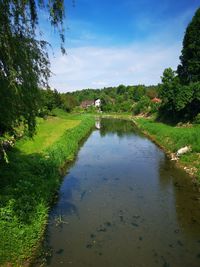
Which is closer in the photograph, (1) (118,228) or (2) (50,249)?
(2) (50,249)

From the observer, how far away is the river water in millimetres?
11180

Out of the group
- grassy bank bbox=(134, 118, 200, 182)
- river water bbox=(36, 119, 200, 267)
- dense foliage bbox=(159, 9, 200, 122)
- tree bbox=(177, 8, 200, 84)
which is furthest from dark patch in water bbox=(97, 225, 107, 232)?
tree bbox=(177, 8, 200, 84)

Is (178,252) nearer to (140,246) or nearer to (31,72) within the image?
(140,246)

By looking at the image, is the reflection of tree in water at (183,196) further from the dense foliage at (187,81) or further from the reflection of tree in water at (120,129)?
the reflection of tree in water at (120,129)

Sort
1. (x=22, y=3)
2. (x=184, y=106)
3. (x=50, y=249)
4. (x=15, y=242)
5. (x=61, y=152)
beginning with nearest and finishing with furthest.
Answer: (x=22, y=3) < (x=15, y=242) < (x=50, y=249) < (x=61, y=152) < (x=184, y=106)

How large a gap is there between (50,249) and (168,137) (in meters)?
26.5

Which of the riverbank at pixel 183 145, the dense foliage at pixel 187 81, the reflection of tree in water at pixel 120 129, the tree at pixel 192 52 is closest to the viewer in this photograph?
the riverbank at pixel 183 145

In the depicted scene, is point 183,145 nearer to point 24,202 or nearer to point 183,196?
point 183,196

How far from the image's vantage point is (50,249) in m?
11.7

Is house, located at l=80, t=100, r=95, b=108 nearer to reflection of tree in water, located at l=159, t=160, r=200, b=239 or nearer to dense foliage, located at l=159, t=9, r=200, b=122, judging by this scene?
dense foliage, located at l=159, t=9, r=200, b=122

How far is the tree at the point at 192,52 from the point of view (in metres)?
44.5

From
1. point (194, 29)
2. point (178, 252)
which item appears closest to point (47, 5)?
point (178, 252)

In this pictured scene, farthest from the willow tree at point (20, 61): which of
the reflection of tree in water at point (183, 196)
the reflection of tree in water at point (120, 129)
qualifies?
the reflection of tree in water at point (120, 129)

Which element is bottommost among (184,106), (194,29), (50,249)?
(50,249)
